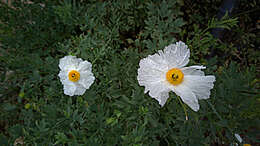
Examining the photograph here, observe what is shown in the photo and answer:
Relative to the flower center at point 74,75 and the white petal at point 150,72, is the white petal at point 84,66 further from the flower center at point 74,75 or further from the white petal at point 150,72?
the white petal at point 150,72

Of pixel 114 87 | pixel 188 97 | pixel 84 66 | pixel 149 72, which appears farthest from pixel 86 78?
pixel 188 97

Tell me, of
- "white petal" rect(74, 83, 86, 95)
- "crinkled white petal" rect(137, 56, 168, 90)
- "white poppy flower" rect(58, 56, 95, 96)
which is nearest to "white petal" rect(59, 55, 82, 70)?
"white poppy flower" rect(58, 56, 95, 96)

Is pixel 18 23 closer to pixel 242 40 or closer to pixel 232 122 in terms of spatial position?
pixel 232 122

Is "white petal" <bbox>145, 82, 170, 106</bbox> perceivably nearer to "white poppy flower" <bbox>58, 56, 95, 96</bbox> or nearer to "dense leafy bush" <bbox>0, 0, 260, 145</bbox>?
"dense leafy bush" <bbox>0, 0, 260, 145</bbox>

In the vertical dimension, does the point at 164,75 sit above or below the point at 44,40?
below

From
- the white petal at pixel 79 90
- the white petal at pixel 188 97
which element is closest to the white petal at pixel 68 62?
the white petal at pixel 79 90

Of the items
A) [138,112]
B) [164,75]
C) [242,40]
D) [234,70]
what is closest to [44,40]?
[138,112]
